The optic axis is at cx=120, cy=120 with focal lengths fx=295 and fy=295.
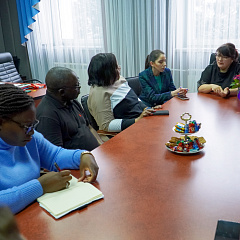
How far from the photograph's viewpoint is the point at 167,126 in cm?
189

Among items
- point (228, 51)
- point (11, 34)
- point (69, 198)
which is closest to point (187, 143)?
point (69, 198)

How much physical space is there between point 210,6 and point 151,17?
805mm

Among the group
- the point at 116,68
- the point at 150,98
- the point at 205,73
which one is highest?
the point at 116,68

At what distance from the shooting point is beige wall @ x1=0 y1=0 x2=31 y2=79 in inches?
210

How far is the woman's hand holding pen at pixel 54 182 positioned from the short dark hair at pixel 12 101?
27cm

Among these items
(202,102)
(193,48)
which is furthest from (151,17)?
(202,102)

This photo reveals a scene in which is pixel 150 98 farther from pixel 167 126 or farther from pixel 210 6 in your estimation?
pixel 210 6

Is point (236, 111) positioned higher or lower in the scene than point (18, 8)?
lower

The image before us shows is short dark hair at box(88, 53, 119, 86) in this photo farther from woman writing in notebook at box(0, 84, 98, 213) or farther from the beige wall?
the beige wall

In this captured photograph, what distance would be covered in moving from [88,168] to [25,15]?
4519mm

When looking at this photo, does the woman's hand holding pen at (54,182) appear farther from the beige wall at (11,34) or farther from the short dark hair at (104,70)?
the beige wall at (11,34)

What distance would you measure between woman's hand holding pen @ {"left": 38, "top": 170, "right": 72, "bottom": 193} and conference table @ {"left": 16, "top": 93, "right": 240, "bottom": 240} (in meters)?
0.07

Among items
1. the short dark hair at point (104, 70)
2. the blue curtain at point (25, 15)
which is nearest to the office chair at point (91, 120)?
the short dark hair at point (104, 70)

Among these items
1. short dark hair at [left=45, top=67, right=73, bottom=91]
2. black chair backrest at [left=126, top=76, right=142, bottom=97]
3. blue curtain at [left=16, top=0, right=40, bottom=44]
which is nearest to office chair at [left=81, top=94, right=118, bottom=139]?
short dark hair at [left=45, top=67, right=73, bottom=91]
